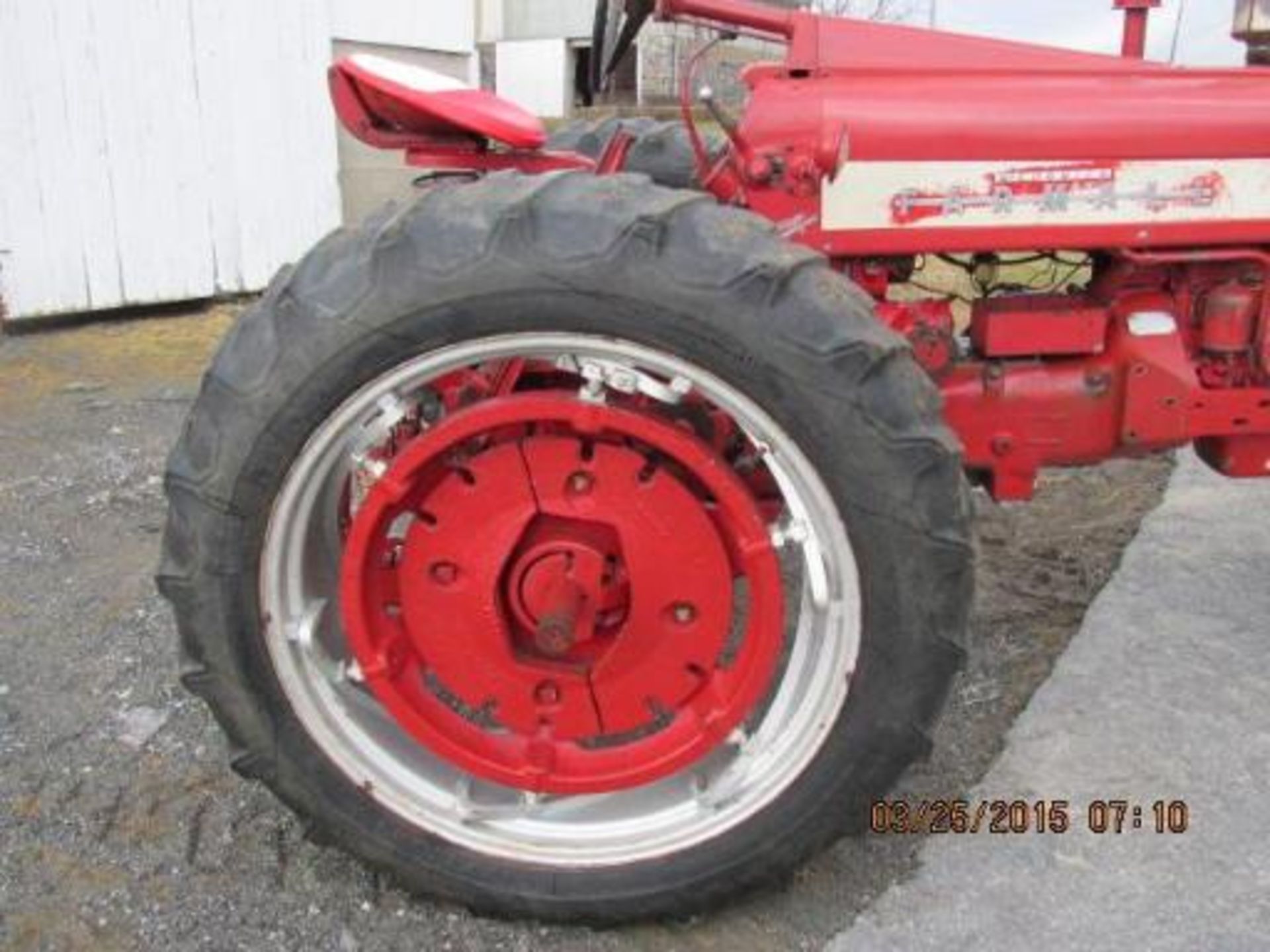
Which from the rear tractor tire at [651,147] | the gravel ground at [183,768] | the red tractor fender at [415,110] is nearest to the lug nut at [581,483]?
the red tractor fender at [415,110]

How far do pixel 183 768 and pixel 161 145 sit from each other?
5523 mm

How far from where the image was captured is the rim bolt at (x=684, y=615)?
1.98m

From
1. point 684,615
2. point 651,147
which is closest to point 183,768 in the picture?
point 684,615

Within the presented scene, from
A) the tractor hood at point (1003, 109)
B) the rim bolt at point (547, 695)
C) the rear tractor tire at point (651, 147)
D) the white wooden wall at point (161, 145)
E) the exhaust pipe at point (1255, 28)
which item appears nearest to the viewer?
the rim bolt at point (547, 695)

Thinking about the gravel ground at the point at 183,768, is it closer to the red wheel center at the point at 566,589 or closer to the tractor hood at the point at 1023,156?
the red wheel center at the point at 566,589

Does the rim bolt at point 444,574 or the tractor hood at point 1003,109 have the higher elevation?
the tractor hood at point 1003,109

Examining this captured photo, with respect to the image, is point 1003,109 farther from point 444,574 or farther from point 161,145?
point 161,145

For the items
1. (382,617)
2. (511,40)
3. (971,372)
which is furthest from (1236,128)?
(511,40)

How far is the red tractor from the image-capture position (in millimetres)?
1758

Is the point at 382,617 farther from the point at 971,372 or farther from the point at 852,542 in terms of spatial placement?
the point at 971,372

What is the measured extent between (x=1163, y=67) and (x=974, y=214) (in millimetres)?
553

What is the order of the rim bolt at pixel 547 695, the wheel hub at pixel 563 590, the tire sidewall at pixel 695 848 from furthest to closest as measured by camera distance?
the rim bolt at pixel 547 695
the wheel hub at pixel 563 590
the tire sidewall at pixel 695 848

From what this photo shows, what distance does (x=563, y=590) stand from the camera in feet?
6.44

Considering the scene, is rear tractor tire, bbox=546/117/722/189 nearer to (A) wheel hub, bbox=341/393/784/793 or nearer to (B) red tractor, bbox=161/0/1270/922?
(B) red tractor, bbox=161/0/1270/922
